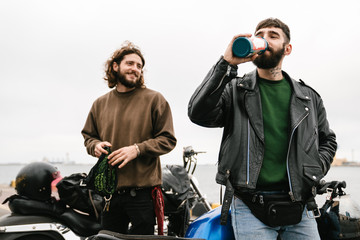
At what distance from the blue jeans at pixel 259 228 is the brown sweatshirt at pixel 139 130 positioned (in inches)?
32.9

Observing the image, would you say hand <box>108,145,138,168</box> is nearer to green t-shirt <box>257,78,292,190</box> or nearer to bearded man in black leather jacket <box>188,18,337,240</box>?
bearded man in black leather jacket <box>188,18,337,240</box>

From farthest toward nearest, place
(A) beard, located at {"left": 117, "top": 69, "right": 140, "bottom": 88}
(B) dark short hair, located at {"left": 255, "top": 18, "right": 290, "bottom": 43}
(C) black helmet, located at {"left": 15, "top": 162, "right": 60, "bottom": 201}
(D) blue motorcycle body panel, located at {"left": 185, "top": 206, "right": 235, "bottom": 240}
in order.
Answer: (C) black helmet, located at {"left": 15, "top": 162, "right": 60, "bottom": 201}, (A) beard, located at {"left": 117, "top": 69, "right": 140, "bottom": 88}, (B) dark short hair, located at {"left": 255, "top": 18, "right": 290, "bottom": 43}, (D) blue motorcycle body panel, located at {"left": 185, "top": 206, "right": 235, "bottom": 240}

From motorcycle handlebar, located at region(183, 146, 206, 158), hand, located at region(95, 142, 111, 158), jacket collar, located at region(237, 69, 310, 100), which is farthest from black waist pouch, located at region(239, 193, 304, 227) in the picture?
motorcycle handlebar, located at region(183, 146, 206, 158)

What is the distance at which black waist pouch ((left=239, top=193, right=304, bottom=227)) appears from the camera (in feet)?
5.63

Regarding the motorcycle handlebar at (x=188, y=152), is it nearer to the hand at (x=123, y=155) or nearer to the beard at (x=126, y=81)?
the beard at (x=126, y=81)

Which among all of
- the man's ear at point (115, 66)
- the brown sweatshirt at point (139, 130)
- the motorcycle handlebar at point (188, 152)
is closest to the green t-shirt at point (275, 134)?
the brown sweatshirt at point (139, 130)

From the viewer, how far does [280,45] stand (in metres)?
1.93

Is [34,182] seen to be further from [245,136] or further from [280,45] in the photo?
[280,45]

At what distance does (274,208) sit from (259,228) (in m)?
0.12

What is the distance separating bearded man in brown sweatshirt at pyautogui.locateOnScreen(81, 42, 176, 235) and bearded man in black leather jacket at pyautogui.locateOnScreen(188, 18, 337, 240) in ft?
2.51

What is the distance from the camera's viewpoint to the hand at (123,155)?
2.32 m

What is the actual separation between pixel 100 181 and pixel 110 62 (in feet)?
3.30

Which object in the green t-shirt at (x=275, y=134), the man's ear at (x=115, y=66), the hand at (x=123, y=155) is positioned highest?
the man's ear at (x=115, y=66)

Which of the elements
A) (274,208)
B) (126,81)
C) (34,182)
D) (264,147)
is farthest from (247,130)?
(34,182)
